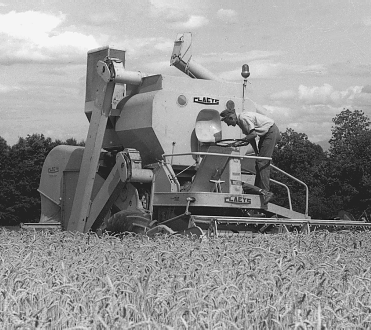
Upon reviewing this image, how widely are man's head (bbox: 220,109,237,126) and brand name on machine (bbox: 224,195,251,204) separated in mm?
1260

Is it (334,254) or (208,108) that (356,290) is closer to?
(334,254)

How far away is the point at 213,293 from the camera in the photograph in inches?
179

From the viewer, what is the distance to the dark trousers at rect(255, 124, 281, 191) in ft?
38.1

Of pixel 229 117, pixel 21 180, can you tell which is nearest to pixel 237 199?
pixel 229 117

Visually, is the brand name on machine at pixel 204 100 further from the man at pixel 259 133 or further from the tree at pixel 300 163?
the tree at pixel 300 163

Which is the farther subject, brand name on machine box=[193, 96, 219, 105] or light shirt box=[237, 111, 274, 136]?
brand name on machine box=[193, 96, 219, 105]

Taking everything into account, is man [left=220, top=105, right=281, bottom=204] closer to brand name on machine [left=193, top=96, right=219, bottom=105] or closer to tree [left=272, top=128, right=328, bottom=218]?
brand name on machine [left=193, top=96, right=219, bottom=105]

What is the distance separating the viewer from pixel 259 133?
1162cm

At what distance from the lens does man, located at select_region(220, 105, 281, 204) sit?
37.9 ft

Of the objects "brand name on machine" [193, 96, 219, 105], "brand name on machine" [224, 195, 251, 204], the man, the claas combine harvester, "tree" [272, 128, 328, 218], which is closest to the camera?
"brand name on machine" [224, 195, 251, 204]

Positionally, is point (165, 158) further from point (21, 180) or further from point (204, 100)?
point (21, 180)

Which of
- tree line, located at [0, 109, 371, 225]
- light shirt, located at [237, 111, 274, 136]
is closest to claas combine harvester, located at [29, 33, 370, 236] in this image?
light shirt, located at [237, 111, 274, 136]

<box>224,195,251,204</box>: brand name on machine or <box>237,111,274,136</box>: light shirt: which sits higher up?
<box>237,111,274,136</box>: light shirt

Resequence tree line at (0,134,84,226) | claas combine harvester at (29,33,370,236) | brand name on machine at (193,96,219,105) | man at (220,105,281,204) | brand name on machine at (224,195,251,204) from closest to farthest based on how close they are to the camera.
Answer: brand name on machine at (224,195,251,204)
claas combine harvester at (29,33,370,236)
man at (220,105,281,204)
brand name on machine at (193,96,219,105)
tree line at (0,134,84,226)
